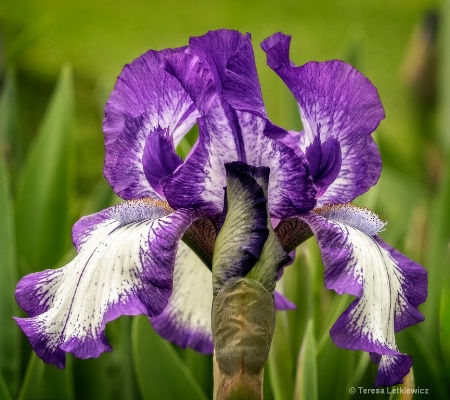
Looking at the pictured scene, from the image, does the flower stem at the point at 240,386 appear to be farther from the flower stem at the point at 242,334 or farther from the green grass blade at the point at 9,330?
the green grass blade at the point at 9,330

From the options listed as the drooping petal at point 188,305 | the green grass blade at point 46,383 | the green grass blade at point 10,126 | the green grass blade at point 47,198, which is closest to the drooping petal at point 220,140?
the drooping petal at point 188,305

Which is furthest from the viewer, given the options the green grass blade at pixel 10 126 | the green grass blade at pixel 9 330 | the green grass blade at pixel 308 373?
the green grass blade at pixel 10 126

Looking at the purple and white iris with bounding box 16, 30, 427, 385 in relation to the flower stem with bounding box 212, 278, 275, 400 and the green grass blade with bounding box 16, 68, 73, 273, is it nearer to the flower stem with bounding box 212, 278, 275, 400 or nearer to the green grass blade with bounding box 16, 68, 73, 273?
the flower stem with bounding box 212, 278, 275, 400

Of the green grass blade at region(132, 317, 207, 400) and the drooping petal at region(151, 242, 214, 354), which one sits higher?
the drooping petal at region(151, 242, 214, 354)

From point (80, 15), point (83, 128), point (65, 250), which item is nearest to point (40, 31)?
point (65, 250)

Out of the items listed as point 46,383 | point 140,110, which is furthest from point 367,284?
point 46,383

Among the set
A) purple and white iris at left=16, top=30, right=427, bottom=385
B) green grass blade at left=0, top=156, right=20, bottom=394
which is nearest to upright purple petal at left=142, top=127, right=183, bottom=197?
purple and white iris at left=16, top=30, right=427, bottom=385

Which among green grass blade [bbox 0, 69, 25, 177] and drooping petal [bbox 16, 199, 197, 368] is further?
green grass blade [bbox 0, 69, 25, 177]
